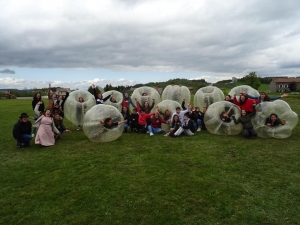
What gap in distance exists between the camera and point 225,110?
10055 millimetres

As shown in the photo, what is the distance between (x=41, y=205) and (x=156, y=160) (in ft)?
10.7

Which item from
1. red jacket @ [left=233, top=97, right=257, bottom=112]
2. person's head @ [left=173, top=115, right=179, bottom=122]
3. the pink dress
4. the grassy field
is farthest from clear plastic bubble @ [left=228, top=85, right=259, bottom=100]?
the pink dress

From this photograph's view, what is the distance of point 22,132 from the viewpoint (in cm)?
919

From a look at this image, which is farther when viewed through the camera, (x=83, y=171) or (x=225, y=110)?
(x=225, y=110)

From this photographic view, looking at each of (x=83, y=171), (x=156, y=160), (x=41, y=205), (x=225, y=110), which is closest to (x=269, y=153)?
(x=225, y=110)

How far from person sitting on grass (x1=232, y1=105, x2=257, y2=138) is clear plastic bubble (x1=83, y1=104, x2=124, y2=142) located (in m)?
4.54

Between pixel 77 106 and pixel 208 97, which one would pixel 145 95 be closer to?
pixel 208 97

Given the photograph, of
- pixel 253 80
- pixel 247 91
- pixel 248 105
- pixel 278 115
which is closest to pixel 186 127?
pixel 248 105

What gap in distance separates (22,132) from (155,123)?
16.7 feet

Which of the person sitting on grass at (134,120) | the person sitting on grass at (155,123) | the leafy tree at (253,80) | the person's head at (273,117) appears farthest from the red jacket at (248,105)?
the leafy tree at (253,80)

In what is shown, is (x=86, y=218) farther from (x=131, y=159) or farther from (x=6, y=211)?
(x=131, y=159)

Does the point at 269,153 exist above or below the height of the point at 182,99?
below

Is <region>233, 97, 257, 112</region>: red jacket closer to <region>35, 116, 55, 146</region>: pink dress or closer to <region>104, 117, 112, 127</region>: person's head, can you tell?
<region>104, 117, 112, 127</region>: person's head

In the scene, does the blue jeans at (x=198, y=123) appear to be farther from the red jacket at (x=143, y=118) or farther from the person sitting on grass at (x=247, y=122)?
the red jacket at (x=143, y=118)
